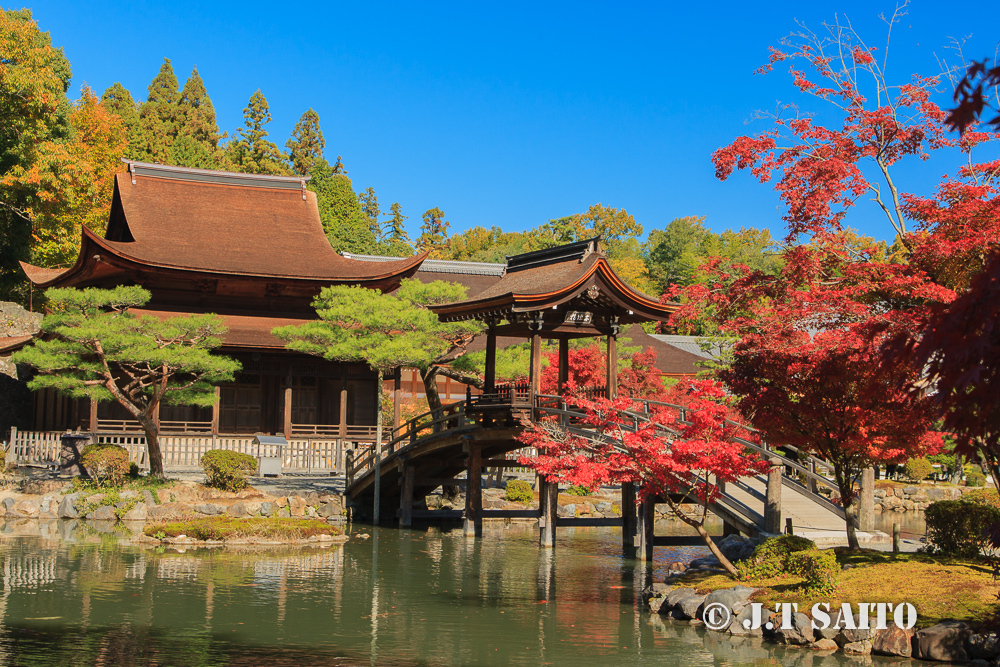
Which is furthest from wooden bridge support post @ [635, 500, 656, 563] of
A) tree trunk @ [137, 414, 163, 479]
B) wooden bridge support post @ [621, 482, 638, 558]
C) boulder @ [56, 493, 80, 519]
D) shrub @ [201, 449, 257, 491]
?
boulder @ [56, 493, 80, 519]

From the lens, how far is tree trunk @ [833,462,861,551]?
1398cm

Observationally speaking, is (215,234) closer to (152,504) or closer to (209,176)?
(209,176)

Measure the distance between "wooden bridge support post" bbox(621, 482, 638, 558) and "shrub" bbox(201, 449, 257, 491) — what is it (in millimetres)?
10035

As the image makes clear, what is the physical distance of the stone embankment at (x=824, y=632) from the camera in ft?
34.0

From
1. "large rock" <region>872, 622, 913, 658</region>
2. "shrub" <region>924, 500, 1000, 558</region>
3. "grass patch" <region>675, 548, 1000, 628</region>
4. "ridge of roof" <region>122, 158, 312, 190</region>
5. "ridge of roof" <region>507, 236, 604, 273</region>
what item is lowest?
"large rock" <region>872, 622, 913, 658</region>

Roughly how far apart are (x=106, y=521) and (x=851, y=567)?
711 inches

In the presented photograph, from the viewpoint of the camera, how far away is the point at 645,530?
18.8 metres

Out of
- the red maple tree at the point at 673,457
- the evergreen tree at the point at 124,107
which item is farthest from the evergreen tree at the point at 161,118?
the red maple tree at the point at 673,457

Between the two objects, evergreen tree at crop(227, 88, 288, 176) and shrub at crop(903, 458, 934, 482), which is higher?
evergreen tree at crop(227, 88, 288, 176)

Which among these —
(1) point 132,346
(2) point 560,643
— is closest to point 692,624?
(2) point 560,643

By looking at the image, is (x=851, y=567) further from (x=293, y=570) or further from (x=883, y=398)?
(x=293, y=570)

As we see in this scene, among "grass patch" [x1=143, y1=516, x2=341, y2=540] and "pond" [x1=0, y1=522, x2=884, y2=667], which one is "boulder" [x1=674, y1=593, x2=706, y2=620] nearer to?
"pond" [x1=0, y1=522, x2=884, y2=667]

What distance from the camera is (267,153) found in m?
62.9

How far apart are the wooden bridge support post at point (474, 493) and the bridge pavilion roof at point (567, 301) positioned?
3120 mm
